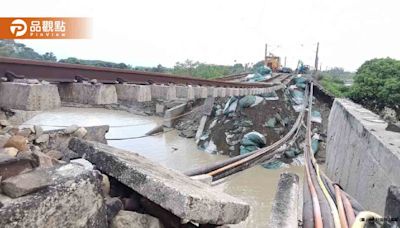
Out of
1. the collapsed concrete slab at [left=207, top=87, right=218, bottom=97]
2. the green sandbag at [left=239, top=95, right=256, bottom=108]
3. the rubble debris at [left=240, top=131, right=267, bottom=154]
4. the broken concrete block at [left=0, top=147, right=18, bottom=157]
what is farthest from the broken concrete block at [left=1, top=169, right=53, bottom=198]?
the green sandbag at [left=239, top=95, right=256, bottom=108]

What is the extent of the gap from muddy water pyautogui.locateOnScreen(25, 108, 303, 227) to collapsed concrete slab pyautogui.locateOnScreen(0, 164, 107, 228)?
9.80ft

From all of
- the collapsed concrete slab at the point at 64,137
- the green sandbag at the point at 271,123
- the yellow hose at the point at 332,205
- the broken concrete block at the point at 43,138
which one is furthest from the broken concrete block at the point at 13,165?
the green sandbag at the point at 271,123

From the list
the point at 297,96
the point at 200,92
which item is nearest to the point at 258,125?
the point at 297,96

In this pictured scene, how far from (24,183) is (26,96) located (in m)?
1.04

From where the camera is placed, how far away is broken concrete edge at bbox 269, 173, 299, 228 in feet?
8.93

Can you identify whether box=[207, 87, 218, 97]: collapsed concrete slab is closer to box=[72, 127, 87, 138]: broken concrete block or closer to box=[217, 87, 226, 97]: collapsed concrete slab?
box=[217, 87, 226, 97]: collapsed concrete slab

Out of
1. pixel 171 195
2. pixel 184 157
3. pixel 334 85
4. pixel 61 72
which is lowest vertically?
pixel 184 157

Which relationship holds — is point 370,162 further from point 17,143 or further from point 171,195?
point 17,143

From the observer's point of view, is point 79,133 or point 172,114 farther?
point 172,114

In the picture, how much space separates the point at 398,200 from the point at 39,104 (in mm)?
2606

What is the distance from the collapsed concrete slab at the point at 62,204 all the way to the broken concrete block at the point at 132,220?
116 mm

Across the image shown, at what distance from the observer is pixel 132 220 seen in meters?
2.40

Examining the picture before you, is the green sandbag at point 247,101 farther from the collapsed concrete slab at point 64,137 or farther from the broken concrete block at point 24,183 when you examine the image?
the broken concrete block at point 24,183

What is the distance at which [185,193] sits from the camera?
238cm
